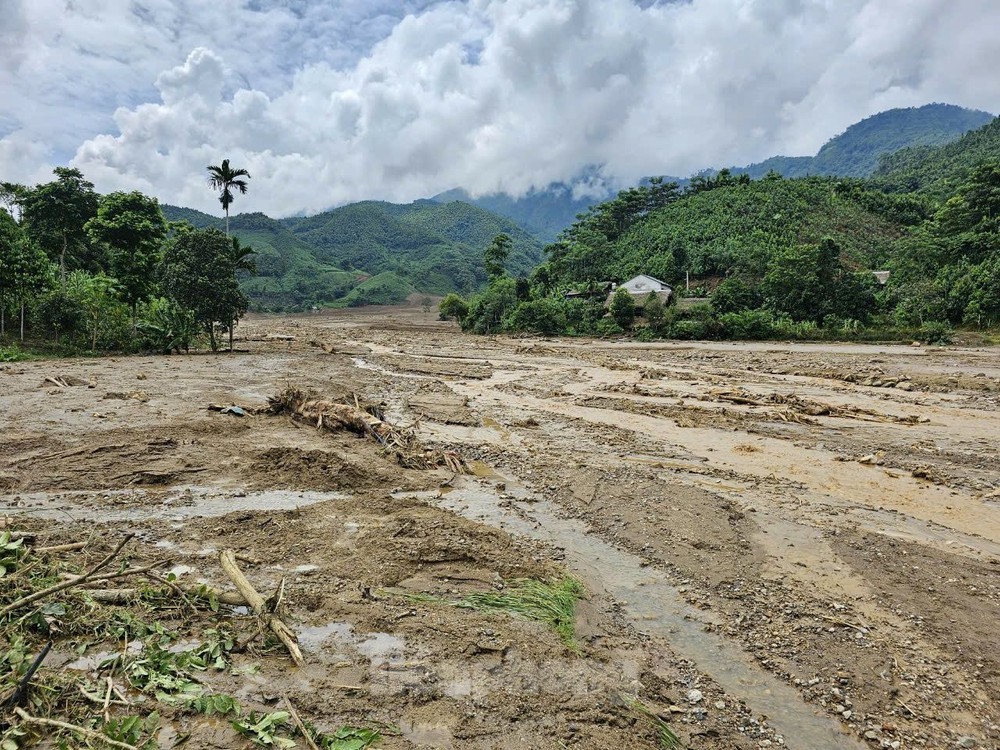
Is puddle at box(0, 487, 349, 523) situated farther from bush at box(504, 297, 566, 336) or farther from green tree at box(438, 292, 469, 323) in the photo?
green tree at box(438, 292, 469, 323)

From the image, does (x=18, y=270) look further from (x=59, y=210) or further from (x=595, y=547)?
(x=595, y=547)

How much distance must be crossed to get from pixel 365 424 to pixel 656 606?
29.3 ft

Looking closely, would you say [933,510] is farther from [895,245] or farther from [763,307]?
[895,245]

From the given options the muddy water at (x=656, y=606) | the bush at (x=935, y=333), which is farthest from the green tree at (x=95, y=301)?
the bush at (x=935, y=333)

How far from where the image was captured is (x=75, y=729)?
322 cm

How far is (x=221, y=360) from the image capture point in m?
30.3

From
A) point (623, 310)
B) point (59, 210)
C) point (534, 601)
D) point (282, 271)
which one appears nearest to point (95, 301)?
point (59, 210)

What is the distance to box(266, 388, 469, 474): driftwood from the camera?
1158 cm

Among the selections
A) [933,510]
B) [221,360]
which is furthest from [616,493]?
[221,360]

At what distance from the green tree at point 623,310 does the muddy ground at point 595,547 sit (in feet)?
104

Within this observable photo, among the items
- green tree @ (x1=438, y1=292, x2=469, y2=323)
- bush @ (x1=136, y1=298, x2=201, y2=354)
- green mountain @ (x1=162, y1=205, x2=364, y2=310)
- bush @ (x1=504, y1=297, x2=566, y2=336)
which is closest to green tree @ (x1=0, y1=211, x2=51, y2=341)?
bush @ (x1=136, y1=298, x2=201, y2=354)

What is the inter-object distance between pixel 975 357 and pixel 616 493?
29.9 metres

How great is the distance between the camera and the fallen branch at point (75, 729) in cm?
319

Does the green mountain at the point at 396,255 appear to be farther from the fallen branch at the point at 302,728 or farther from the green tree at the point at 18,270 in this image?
the fallen branch at the point at 302,728
